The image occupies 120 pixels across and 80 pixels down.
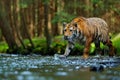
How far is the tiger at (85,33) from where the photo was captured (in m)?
13.6

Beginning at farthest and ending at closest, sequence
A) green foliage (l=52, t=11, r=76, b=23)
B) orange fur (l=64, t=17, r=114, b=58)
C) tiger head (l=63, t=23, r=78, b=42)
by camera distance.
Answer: green foliage (l=52, t=11, r=76, b=23), orange fur (l=64, t=17, r=114, b=58), tiger head (l=63, t=23, r=78, b=42)

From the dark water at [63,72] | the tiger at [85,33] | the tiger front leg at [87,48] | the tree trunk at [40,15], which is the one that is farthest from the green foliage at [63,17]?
the tree trunk at [40,15]

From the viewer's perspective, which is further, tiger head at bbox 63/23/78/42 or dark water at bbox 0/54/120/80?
tiger head at bbox 63/23/78/42

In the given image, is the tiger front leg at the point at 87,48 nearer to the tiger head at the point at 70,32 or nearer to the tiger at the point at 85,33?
the tiger at the point at 85,33

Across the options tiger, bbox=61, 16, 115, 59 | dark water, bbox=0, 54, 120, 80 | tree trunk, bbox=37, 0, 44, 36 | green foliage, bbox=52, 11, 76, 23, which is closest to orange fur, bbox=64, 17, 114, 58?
tiger, bbox=61, 16, 115, 59

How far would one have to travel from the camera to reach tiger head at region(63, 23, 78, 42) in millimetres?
13345

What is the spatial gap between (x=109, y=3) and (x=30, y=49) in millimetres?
5258

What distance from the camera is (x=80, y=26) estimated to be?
14195 mm

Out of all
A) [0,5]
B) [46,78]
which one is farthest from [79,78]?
[0,5]

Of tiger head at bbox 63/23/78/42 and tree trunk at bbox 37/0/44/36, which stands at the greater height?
tiger head at bbox 63/23/78/42

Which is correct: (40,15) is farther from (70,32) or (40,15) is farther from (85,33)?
(70,32)

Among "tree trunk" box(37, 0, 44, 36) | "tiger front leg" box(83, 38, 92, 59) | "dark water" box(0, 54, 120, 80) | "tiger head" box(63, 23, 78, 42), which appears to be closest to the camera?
"dark water" box(0, 54, 120, 80)

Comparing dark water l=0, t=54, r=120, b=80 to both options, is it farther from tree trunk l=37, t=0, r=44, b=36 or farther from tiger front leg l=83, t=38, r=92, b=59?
tree trunk l=37, t=0, r=44, b=36

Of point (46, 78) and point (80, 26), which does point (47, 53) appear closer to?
point (80, 26)
